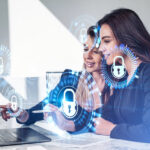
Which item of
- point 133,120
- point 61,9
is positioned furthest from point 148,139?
point 61,9

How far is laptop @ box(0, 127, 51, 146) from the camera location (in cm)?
157

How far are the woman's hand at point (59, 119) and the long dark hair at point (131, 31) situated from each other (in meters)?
0.63

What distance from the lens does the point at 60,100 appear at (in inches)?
77.3

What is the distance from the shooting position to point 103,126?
69.6 inches

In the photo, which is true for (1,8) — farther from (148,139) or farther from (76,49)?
(148,139)

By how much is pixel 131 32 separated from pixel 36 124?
88cm

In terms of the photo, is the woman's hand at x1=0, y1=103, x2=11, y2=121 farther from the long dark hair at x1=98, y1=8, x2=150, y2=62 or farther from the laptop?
the long dark hair at x1=98, y1=8, x2=150, y2=62

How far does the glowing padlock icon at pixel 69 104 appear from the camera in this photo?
75.5 inches

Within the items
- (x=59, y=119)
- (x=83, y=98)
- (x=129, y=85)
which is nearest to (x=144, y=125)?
(x=129, y=85)

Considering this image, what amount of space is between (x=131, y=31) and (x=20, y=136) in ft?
2.81
